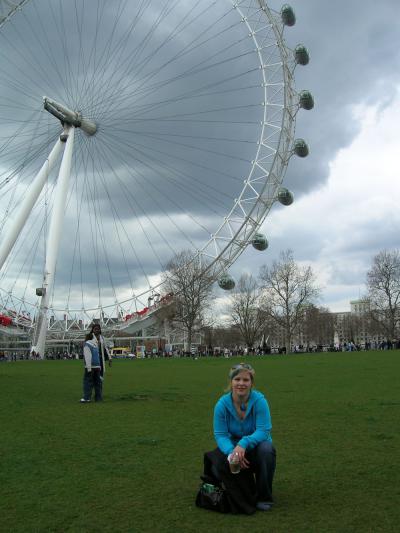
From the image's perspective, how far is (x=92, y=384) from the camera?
14477 mm

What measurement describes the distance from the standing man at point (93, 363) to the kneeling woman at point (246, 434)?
892 cm

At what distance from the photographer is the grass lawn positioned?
480 cm

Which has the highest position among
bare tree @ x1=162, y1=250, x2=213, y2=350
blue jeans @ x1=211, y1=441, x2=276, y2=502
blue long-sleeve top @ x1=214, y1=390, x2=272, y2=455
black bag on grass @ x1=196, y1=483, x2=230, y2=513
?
bare tree @ x1=162, y1=250, x2=213, y2=350

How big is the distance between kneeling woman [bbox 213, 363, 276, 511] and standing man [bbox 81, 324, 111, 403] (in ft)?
29.3

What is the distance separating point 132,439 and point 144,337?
72.1 metres

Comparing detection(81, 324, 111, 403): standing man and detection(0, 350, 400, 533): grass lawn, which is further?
detection(81, 324, 111, 403): standing man

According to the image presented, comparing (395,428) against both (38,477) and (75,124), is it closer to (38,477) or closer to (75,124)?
(38,477)

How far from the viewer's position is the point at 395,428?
29.7ft

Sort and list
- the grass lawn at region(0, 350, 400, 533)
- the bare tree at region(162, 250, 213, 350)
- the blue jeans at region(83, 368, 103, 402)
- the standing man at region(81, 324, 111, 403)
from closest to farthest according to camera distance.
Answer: the grass lawn at region(0, 350, 400, 533)
the standing man at region(81, 324, 111, 403)
the blue jeans at region(83, 368, 103, 402)
the bare tree at region(162, 250, 213, 350)

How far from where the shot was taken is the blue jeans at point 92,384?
14182 millimetres

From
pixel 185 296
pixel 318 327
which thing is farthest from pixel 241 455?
pixel 318 327

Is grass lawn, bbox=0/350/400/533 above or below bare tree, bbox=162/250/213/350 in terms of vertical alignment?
below

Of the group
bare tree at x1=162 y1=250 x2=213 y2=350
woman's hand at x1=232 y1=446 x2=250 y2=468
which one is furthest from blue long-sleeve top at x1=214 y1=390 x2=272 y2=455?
bare tree at x1=162 y1=250 x2=213 y2=350

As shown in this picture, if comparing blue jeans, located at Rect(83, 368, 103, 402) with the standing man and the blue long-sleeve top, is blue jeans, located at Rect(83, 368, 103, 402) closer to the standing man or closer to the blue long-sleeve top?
the standing man
